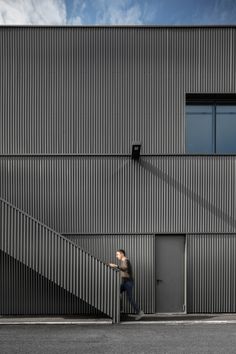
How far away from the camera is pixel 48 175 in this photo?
39.2 feet

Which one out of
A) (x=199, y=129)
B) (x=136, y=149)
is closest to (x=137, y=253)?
(x=136, y=149)

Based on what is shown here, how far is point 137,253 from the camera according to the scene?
11.7 meters

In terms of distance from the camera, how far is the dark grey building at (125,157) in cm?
1170

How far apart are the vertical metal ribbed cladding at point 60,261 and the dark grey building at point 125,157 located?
97 centimetres

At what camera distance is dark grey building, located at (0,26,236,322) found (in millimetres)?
11695

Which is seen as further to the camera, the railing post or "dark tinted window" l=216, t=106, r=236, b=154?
"dark tinted window" l=216, t=106, r=236, b=154

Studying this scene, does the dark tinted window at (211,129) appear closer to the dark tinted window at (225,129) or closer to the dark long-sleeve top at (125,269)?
the dark tinted window at (225,129)

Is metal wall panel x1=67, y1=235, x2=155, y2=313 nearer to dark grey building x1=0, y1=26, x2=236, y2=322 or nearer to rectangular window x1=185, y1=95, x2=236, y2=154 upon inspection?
dark grey building x1=0, y1=26, x2=236, y2=322

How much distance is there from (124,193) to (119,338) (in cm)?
447

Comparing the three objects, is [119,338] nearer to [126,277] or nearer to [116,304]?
[116,304]

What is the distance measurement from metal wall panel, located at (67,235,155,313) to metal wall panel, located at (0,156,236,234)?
249mm

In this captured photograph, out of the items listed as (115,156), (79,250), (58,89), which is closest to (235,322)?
(79,250)

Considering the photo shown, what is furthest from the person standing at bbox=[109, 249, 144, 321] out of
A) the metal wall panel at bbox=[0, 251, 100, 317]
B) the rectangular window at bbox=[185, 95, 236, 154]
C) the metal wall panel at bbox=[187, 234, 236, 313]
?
the rectangular window at bbox=[185, 95, 236, 154]

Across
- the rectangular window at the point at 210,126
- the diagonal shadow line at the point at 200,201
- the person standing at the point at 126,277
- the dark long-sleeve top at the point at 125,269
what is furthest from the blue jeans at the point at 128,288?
the rectangular window at the point at 210,126
